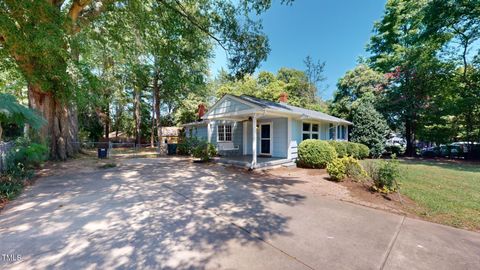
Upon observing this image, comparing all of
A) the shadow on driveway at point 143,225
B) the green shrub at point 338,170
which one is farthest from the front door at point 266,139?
the shadow on driveway at point 143,225

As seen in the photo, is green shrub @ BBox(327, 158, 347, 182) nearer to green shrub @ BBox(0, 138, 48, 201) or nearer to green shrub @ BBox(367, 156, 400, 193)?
green shrub @ BBox(367, 156, 400, 193)

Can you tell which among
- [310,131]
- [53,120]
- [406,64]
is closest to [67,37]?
[53,120]

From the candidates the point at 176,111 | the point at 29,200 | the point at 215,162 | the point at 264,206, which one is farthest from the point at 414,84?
the point at 176,111

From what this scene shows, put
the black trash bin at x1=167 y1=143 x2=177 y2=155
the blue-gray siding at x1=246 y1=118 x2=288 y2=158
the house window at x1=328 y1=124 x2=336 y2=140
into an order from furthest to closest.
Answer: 1. the black trash bin at x1=167 y1=143 x2=177 y2=155
2. the house window at x1=328 y1=124 x2=336 y2=140
3. the blue-gray siding at x1=246 y1=118 x2=288 y2=158

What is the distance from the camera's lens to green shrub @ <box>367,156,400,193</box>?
18.9ft

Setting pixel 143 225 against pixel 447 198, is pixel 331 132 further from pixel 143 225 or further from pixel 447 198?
pixel 143 225

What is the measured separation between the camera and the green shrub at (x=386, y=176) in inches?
227

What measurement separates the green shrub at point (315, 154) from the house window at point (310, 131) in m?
3.11

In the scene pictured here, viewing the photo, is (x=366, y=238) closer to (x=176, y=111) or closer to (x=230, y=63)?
(x=230, y=63)

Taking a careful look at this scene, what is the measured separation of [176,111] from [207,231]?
92.7 ft

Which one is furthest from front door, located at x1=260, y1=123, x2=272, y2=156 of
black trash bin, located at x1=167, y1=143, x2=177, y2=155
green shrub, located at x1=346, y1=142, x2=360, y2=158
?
black trash bin, located at x1=167, y1=143, x2=177, y2=155

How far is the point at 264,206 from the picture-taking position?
4945mm

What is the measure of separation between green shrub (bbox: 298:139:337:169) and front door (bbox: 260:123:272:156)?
107 inches

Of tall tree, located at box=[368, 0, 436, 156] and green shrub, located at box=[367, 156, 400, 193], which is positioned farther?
tall tree, located at box=[368, 0, 436, 156]
